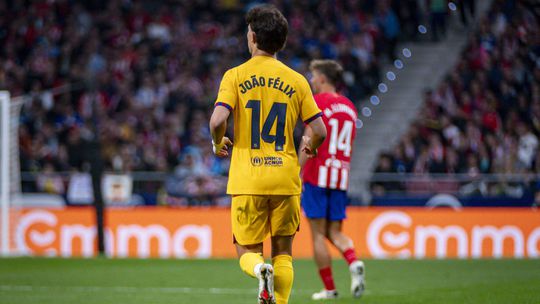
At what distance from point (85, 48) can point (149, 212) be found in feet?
26.5

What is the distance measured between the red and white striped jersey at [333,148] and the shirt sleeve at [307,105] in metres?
2.97

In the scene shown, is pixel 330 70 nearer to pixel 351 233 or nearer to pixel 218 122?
pixel 218 122

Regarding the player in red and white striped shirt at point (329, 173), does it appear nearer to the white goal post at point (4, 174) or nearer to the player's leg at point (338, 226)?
the player's leg at point (338, 226)

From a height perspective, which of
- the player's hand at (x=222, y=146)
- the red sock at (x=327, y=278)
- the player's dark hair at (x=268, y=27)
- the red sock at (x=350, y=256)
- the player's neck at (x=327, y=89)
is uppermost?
the player's dark hair at (x=268, y=27)

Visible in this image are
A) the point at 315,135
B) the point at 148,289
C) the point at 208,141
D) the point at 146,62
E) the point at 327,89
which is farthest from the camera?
the point at 146,62

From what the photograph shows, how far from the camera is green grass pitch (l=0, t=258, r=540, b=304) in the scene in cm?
916

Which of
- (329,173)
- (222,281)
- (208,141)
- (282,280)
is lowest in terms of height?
(222,281)

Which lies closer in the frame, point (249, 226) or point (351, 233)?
point (249, 226)

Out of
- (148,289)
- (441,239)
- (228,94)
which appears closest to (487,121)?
(441,239)

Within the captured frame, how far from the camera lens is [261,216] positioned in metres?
6.50

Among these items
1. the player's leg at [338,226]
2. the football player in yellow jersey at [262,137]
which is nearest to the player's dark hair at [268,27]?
the football player in yellow jersey at [262,137]

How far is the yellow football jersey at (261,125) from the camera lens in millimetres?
6398

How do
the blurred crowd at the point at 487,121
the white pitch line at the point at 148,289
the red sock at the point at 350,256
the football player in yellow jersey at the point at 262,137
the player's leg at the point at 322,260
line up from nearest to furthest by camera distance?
the football player in yellow jersey at the point at 262,137
the player's leg at the point at 322,260
the red sock at the point at 350,256
the white pitch line at the point at 148,289
the blurred crowd at the point at 487,121

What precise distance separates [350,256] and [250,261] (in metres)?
3.26
